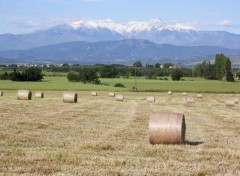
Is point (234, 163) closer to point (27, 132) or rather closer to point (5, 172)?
point (5, 172)

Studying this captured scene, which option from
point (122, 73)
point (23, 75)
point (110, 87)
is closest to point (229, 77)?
point (122, 73)

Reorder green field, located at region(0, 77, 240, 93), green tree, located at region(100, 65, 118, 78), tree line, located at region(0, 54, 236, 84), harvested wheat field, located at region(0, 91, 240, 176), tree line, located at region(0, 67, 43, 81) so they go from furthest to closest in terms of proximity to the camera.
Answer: green tree, located at region(100, 65, 118, 78) < tree line, located at region(0, 54, 236, 84) < tree line, located at region(0, 67, 43, 81) < green field, located at region(0, 77, 240, 93) < harvested wheat field, located at region(0, 91, 240, 176)

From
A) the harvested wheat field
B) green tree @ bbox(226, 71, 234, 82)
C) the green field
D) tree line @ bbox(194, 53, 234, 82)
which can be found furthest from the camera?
tree line @ bbox(194, 53, 234, 82)

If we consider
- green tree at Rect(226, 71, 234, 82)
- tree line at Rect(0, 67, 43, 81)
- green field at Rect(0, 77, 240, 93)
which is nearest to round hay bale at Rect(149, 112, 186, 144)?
green field at Rect(0, 77, 240, 93)

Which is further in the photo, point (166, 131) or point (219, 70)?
point (219, 70)

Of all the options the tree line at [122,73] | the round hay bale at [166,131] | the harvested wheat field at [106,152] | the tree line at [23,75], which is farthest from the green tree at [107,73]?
the round hay bale at [166,131]

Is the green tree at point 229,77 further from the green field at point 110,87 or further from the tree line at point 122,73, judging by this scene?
the green field at point 110,87

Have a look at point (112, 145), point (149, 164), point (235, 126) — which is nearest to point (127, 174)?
point (149, 164)

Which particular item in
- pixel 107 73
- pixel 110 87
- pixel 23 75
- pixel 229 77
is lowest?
pixel 110 87

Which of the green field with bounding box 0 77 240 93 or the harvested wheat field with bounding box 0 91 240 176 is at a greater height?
the harvested wheat field with bounding box 0 91 240 176

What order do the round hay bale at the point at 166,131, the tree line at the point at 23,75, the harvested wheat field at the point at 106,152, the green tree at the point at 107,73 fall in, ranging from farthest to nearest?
1. the green tree at the point at 107,73
2. the tree line at the point at 23,75
3. the round hay bale at the point at 166,131
4. the harvested wheat field at the point at 106,152

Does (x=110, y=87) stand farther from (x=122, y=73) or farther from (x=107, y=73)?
(x=122, y=73)

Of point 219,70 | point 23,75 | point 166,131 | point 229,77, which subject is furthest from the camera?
point 219,70

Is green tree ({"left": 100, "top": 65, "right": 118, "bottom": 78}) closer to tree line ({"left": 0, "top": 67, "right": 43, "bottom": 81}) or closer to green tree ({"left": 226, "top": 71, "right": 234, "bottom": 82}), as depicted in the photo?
green tree ({"left": 226, "top": 71, "right": 234, "bottom": 82})
